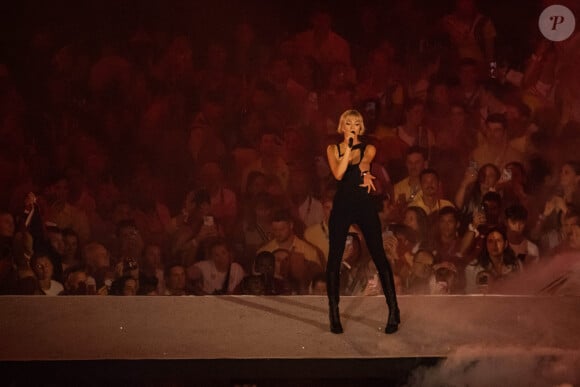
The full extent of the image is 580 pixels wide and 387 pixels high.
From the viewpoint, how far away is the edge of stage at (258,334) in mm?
3871

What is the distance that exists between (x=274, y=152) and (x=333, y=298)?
1.62 m

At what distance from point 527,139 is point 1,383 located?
4.47 m

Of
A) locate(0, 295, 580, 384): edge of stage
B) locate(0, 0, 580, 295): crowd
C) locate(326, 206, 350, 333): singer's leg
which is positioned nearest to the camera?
locate(0, 295, 580, 384): edge of stage

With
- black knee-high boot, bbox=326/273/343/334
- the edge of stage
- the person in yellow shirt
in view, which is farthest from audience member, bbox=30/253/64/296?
the person in yellow shirt

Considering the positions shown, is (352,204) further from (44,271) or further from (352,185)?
(44,271)

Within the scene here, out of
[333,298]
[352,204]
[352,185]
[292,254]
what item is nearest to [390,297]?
[333,298]

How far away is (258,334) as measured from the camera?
14.3ft

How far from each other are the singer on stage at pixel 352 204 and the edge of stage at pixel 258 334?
45 cm

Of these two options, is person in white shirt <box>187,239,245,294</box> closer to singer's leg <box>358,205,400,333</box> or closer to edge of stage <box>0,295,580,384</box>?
edge of stage <box>0,295,580,384</box>

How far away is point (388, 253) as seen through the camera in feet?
17.9

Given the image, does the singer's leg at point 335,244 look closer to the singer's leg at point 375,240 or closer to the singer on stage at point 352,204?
the singer on stage at point 352,204

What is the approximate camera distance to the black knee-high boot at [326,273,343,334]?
4.15 m

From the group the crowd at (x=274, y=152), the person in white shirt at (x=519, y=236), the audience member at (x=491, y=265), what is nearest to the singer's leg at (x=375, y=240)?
the crowd at (x=274, y=152)

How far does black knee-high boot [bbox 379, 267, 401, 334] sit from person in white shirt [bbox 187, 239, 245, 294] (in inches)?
62.0
